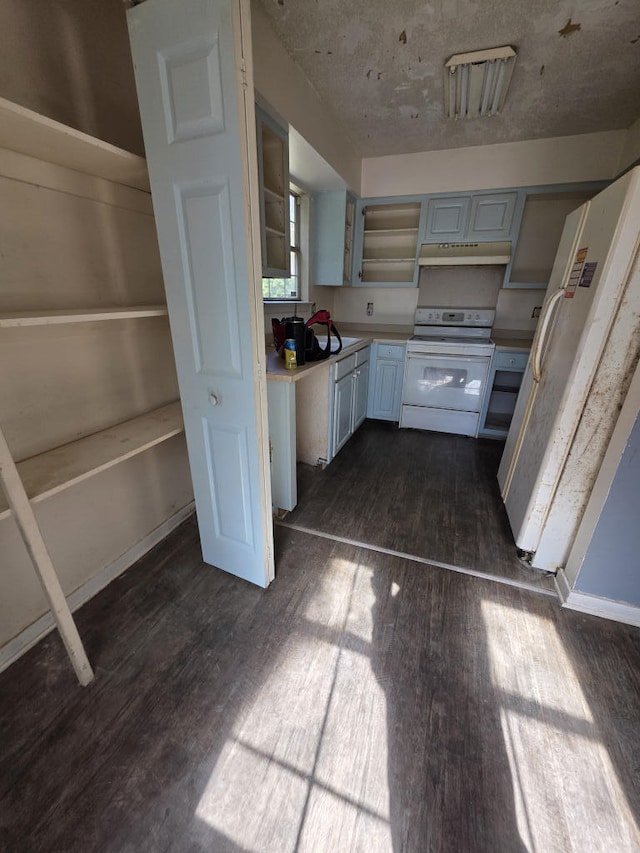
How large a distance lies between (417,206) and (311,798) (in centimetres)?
432

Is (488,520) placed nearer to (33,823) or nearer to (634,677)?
(634,677)

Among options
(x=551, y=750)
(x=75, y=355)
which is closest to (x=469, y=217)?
(x=75, y=355)

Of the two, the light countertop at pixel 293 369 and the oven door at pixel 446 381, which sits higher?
the light countertop at pixel 293 369

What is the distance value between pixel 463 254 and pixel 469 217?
1.06ft

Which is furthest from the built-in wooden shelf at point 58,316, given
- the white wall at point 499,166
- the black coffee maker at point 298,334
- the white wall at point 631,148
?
the white wall at point 631,148

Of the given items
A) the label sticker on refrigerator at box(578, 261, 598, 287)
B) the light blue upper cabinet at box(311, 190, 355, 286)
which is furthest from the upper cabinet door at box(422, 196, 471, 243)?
the label sticker on refrigerator at box(578, 261, 598, 287)

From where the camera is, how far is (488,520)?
85.5 inches

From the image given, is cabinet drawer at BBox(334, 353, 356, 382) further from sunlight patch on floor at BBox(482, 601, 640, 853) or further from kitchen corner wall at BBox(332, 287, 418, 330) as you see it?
sunlight patch on floor at BBox(482, 601, 640, 853)

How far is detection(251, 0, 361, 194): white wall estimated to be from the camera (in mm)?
1694

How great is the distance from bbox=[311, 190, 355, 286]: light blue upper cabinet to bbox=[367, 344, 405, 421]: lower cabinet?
2.74 ft

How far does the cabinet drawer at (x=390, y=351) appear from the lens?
3334mm

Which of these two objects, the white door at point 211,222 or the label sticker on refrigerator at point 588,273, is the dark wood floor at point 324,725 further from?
the label sticker on refrigerator at point 588,273

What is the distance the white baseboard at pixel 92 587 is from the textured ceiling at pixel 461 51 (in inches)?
108

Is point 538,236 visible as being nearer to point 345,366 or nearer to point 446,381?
point 446,381
